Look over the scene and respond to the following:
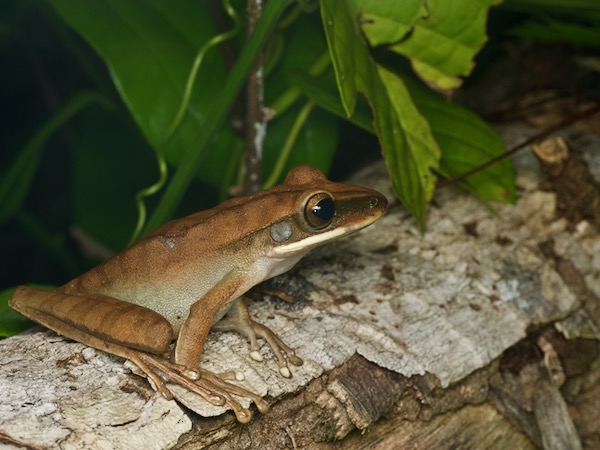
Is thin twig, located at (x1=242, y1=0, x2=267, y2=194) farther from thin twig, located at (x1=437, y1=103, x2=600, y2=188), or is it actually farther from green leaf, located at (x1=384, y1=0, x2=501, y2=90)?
thin twig, located at (x1=437, y1=103, x2=600, y2=188)

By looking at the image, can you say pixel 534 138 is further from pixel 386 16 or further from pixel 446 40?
pixel 386 16

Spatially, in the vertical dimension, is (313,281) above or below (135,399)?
above

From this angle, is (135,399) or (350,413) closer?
(135,399)

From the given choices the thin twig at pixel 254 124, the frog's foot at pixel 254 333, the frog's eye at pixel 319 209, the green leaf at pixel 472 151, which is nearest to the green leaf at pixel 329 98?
the thin twig at pixel 254 124

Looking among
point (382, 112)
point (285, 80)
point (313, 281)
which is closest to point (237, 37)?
point (285, 80)

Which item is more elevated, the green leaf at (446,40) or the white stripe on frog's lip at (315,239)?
the green leaf at (446,40)

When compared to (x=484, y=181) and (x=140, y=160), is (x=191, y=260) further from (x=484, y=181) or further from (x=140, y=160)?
(x=140, y=160)

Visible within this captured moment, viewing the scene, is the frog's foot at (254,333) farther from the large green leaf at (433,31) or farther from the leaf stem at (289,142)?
the large green leaf at (433,31)

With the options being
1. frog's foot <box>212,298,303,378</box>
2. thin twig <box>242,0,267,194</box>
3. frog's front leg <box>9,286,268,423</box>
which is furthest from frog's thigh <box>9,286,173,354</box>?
thin twig <box>242,0,267,194</box>
